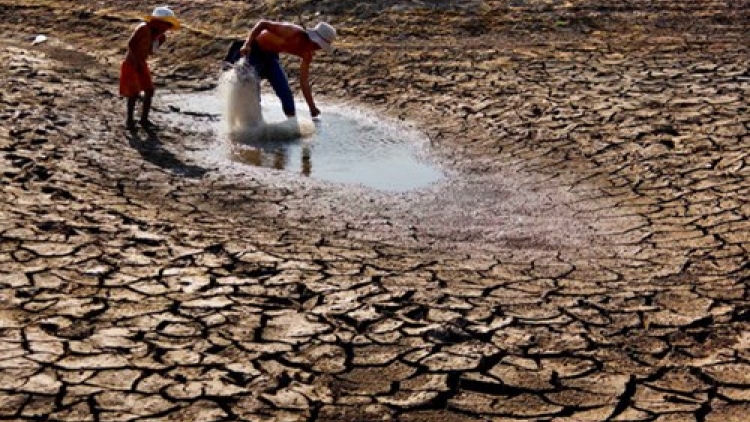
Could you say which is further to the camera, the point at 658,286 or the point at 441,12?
the point at 441,12

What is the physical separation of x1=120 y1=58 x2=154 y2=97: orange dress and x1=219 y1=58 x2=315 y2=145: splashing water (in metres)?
0.82

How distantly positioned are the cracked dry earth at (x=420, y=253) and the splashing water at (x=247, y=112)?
0.50 metres

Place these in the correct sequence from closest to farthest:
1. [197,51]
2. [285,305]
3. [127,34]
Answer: [285,305] → [197,51] → [127,34]

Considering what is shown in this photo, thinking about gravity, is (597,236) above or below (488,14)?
below

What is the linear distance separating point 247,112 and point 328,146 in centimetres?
97

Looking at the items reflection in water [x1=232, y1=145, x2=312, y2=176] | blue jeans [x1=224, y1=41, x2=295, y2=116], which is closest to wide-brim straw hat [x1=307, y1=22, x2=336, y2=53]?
blue jeans [x1=224, y1=41, x2=295, y2=116]

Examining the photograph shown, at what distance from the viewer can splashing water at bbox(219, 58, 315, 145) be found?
31.8ft

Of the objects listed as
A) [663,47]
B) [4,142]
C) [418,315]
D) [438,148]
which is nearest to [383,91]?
[438,148]

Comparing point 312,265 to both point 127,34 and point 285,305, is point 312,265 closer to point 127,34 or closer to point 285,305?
point 285,305

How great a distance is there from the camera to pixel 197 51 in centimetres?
1272

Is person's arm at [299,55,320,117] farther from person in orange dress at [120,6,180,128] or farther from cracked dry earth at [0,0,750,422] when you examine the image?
person in orange dress at [120,6,180,128]

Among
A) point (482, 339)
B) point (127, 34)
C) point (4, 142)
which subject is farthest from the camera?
point (127, 34)

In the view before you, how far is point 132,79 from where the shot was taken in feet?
30.6

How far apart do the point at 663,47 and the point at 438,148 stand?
333cm
